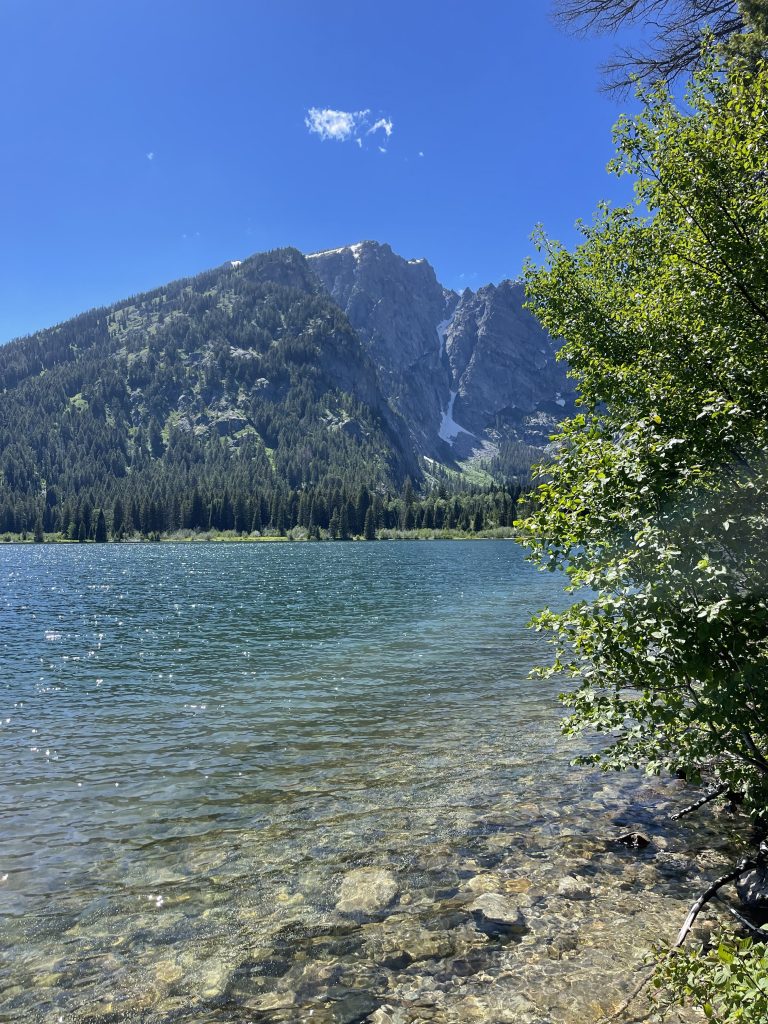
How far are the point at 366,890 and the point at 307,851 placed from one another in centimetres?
186

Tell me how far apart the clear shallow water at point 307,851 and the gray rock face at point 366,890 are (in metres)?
0.17

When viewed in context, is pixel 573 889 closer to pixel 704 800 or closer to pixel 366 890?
pixel 704 800

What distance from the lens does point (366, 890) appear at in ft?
34.3

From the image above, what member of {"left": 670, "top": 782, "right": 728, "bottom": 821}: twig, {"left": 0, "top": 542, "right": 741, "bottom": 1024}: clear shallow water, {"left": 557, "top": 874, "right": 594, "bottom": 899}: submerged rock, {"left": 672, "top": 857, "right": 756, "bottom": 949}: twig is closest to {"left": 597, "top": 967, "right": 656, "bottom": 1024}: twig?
{"left": 0, "top": 542, "right": 741, "bottom": 1024}: clear shallow water

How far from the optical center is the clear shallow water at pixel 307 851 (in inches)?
318

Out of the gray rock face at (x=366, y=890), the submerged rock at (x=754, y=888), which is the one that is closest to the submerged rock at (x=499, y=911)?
the gray rock face at (x=366, y=890)

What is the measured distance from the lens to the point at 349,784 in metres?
15.4

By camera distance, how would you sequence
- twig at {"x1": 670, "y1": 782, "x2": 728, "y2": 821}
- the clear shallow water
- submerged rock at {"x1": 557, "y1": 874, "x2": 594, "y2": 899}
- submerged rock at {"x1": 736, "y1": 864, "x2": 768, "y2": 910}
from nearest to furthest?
the clear shallow water
submerged rock at {"x1": 736, "y1": 864, "x2": 768, "y2": 910}
submerged rock at {"x1": 557, "y1": 874, "x2": 594, "y2": 899}
twig at {"x1": 670, "y1": 782, "x2": 728, "y2": 821}

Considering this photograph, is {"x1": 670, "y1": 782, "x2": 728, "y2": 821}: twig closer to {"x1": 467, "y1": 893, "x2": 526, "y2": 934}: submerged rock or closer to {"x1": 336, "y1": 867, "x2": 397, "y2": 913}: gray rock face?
{"x1": 467, "y1": 893, "x2": 526, "y2": 934}: submerged rock

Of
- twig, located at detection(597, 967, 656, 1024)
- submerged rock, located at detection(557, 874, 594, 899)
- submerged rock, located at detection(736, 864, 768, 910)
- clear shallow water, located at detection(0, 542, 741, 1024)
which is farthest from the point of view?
submerged rock, located at detection(557, 874, 594, 899)

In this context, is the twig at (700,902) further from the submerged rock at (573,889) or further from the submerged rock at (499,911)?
the submerged rock at (499,911)

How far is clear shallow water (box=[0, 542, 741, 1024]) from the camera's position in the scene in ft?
26.5

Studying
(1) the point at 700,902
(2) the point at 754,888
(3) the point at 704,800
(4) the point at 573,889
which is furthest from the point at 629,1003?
(3) the point at 704,800

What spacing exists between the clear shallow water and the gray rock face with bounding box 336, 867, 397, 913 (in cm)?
17
